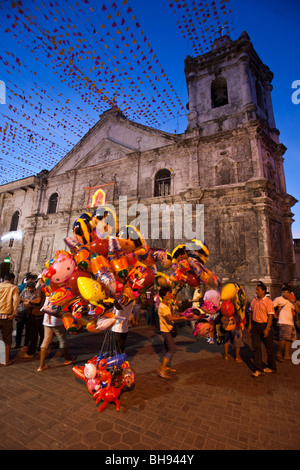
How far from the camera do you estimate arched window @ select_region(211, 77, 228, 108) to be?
46.6 ft

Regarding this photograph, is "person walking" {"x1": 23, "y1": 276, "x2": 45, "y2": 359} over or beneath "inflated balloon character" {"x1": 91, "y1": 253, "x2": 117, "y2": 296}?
beneath

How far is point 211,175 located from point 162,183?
3296 millimetres

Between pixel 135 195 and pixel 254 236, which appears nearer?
pixel 254 236

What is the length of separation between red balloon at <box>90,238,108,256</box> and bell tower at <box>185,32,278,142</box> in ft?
41.1

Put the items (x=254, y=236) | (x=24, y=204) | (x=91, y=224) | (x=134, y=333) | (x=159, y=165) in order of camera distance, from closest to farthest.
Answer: (x=91, y=224)
(x=134, y=333)
(x=254, y=236)
(x=159, y=165)
(x=24, y=204)

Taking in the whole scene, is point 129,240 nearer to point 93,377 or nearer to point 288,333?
point 93,377

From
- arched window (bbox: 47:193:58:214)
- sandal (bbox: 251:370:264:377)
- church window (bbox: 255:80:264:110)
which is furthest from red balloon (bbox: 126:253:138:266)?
arched window (bbox: 47:193:58:214)

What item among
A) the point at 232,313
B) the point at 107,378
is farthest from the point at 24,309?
the point at 232,313

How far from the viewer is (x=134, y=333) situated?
7.93 meters

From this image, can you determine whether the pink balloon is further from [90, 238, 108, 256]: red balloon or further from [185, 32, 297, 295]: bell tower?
[185, 32, 297, 295]: bell tower

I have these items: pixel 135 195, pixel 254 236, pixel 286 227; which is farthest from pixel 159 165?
pixel 286 227
